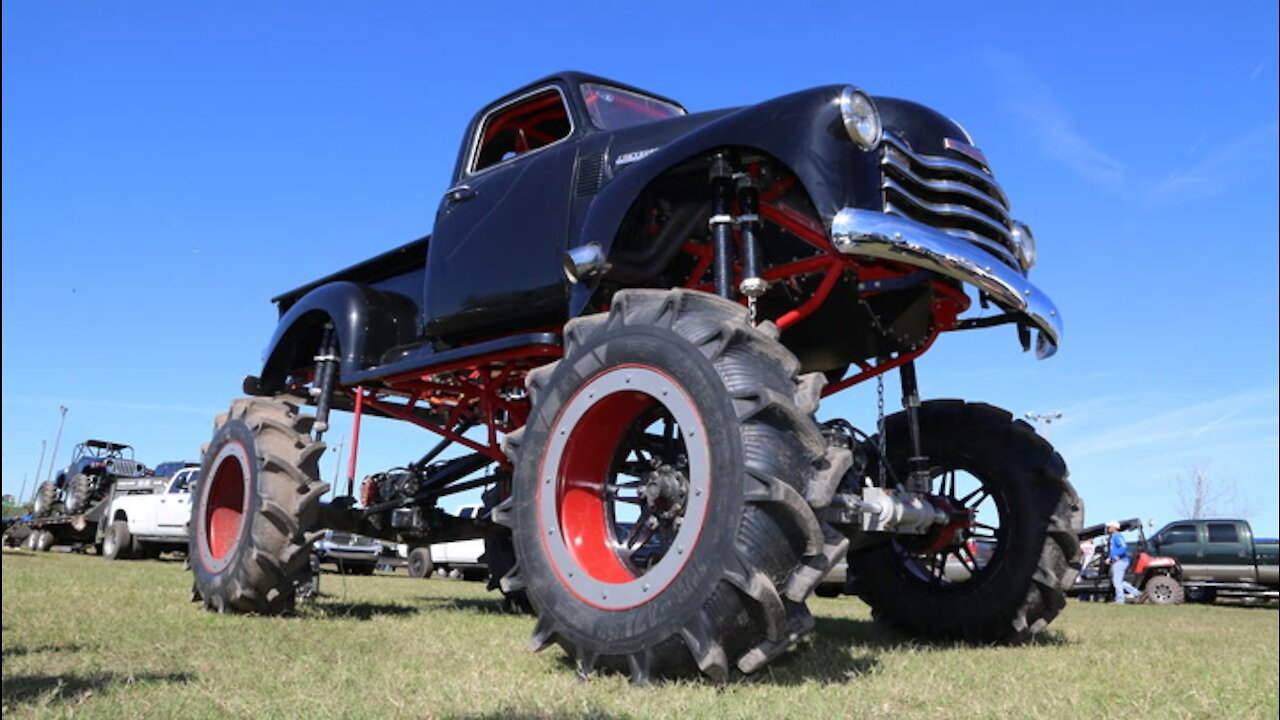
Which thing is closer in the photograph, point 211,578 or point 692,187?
point 692,187

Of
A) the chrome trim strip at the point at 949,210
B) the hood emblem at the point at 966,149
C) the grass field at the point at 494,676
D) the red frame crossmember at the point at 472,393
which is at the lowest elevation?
the grass field at the point at 494,676

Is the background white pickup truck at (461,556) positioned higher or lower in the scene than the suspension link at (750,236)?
lower

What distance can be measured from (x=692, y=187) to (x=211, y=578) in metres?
4.15

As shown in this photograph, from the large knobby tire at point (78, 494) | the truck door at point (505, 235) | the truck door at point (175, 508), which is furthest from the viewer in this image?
the large knobby tire at point (78, 494)

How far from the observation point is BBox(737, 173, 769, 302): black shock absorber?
4.27m

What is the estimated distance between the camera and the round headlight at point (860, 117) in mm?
4145

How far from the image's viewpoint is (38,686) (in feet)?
11.4

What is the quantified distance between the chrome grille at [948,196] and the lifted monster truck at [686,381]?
2 cm

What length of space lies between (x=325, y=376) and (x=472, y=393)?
122cm

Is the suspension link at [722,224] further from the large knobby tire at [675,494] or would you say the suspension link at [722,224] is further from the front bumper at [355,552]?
the front bumper at [355,552]

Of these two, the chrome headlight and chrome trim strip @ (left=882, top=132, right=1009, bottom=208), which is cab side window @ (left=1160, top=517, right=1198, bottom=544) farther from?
chrome trim strip @ (left=882, top=132, right=1009, bottom=208)

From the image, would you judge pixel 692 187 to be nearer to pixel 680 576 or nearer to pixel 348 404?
pixel 680 576

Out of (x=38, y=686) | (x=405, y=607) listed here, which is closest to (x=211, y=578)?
(x=405, y=607)

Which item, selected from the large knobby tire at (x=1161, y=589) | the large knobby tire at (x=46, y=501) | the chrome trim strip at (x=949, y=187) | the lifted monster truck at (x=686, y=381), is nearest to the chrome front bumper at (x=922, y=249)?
the lifted monster truck at (x=686, y=381)
